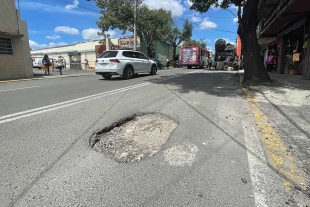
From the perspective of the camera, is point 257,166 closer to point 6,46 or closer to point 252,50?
point 252,50

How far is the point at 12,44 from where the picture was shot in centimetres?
1541

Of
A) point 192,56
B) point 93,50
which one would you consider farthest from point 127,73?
point 93,50

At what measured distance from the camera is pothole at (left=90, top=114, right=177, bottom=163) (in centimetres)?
324

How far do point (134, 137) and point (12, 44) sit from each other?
1575cm

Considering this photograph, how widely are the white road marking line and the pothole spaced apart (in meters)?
1.31

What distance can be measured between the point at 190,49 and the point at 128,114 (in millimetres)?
25657

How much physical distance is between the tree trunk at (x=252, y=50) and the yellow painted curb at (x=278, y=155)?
503 centimetres

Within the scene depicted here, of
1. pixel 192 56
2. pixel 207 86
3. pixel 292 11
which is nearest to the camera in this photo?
pixel 207 86

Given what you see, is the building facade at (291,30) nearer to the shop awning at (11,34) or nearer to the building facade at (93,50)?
the shop awning at (11,34)

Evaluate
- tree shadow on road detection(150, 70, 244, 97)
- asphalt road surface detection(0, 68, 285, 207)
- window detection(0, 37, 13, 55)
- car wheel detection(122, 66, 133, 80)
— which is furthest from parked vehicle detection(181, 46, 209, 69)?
asphalt road surface detection(0, 68, 285, 207)

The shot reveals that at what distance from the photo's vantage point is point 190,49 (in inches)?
1146

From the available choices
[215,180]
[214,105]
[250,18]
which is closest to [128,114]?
[214,105]

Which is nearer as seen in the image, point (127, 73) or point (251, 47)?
point (251, 47)

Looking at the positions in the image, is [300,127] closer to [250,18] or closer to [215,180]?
[215,180]
